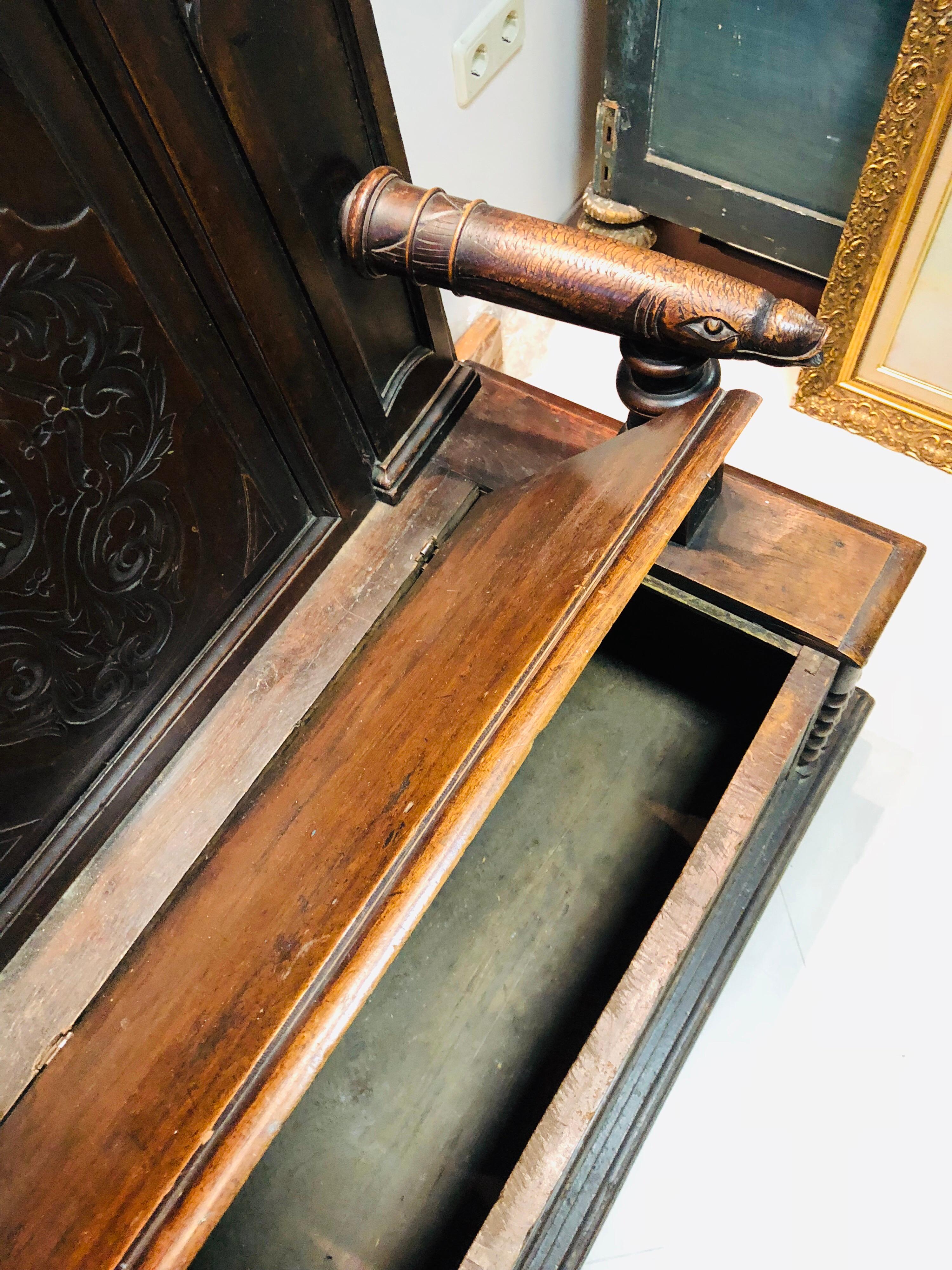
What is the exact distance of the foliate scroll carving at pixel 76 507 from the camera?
1.80 feet

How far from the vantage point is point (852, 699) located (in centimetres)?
109

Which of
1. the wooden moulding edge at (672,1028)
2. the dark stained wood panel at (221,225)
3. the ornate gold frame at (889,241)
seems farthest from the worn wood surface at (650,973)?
the ornate gold frame at (889,241)

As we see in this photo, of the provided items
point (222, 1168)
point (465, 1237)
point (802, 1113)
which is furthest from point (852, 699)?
point (222, 1168)

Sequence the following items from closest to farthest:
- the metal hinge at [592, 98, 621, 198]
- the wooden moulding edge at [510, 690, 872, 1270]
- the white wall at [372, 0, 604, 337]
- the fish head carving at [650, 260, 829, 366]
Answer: the fish head carving at [650, 260, 829, 366] → the wooden moulding edge at [510, 690, 872, 1270] → the white wall at [372, 0, 604, 337] → the metal hinge at [592, 98, 621, 198]

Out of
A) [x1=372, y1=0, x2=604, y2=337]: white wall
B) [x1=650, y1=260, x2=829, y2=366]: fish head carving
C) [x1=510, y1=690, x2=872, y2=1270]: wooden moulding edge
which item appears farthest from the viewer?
[x1=372, y1=0, x2=604, y2=337]: white wall

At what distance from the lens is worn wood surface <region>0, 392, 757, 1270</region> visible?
508 millimetres

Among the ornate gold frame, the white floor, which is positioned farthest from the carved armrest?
the white floor

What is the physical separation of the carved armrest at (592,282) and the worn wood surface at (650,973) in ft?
1.00

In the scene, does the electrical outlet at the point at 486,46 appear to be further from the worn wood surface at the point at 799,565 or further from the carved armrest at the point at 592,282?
the worn wood surface at the point at 799,565

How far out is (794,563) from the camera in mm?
820

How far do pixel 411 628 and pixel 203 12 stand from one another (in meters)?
0.48

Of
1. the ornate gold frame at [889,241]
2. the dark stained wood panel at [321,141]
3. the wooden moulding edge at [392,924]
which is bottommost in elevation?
the wooden moulding edge at [392,924]

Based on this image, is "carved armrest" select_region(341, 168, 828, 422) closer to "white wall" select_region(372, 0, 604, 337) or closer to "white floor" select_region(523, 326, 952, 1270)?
"white wall" select_region(372, 0, 604, 337)

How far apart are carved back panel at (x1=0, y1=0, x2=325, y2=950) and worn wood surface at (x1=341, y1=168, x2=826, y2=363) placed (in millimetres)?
179
